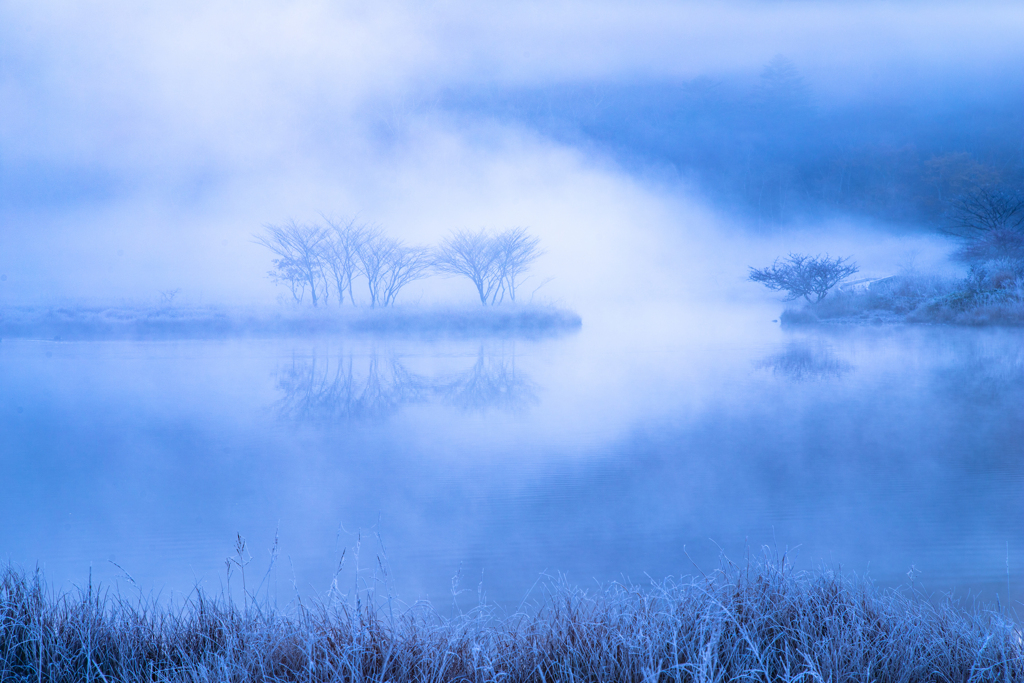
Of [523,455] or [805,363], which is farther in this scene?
[805,363]

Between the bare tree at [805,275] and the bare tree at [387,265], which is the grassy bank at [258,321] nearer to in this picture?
the bare tree at [387,265]

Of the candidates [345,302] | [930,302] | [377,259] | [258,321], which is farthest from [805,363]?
[258,321]

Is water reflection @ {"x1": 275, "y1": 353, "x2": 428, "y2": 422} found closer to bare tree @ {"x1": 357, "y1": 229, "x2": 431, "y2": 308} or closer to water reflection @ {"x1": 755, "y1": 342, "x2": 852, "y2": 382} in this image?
bare tree @ {"x1": 357, "y1": 229, "x2": 431, "y2": 308}

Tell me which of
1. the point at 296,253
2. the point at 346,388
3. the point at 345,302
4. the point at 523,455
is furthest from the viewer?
the point at 345,302

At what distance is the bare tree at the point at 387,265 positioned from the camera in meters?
4.73

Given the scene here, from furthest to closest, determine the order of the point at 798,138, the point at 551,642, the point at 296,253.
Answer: the point at 798,138 < the point at 296,253 < the point at 551,642

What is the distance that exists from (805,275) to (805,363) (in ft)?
2.23

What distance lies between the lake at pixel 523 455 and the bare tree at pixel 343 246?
19.5 inches

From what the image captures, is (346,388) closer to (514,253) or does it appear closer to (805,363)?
(514,253)

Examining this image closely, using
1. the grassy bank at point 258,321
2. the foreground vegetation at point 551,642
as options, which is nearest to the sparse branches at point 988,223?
the grassy bank at point 258,321

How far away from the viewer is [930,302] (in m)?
5.00

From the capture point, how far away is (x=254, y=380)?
4.54 m

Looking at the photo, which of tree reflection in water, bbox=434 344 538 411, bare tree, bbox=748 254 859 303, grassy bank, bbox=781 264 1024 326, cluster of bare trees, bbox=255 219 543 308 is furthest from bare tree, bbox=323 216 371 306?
grassy bank, bbox=781 264 1024 326

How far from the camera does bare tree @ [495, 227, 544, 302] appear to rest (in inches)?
189
